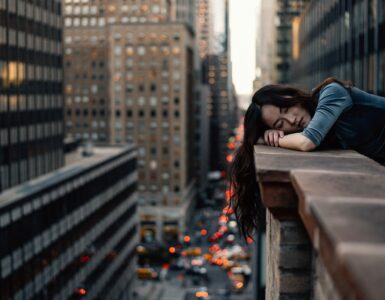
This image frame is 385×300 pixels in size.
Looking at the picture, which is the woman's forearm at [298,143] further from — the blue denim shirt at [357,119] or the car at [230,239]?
the car at [230,239]

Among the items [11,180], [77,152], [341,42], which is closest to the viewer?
[341,42]

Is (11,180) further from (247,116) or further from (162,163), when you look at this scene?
(162,163)

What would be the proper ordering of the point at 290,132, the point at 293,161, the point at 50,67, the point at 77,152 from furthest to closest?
the point at 77,152 < the point at 50,67 < the point at 290,132 < the point at 293,161

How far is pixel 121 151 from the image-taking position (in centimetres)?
7106

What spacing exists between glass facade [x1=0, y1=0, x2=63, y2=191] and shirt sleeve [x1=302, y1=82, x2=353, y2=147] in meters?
39.3

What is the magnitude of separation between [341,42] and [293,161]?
36.4 metres

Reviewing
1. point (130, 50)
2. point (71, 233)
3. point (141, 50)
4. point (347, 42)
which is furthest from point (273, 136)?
point (130, 50)

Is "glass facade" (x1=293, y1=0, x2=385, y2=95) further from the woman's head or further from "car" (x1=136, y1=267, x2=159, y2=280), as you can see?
"car" (x1=136, y1=267, x2=159, y2=280)

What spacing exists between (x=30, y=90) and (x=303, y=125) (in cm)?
4474

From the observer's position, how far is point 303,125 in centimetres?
668

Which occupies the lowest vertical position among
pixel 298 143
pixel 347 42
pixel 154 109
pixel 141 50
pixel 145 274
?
pixel 145 274

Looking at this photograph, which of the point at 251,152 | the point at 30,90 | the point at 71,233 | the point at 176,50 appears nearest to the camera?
the point at 251,152

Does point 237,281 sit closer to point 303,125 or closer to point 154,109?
point 154,109

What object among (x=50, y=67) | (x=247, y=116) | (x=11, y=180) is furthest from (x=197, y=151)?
(x=247, y=116)
